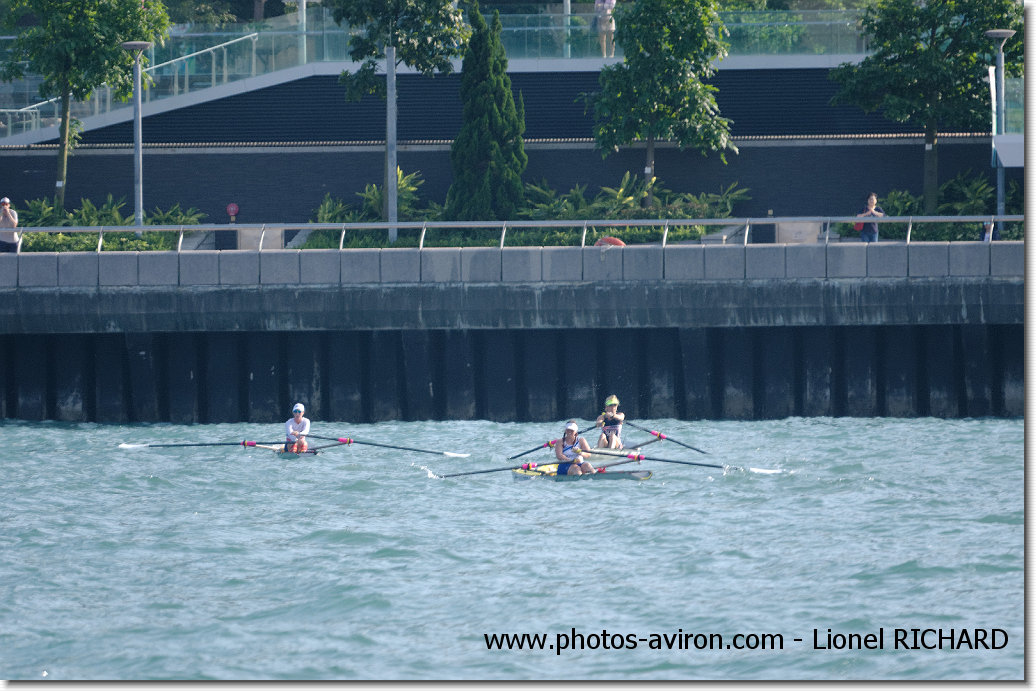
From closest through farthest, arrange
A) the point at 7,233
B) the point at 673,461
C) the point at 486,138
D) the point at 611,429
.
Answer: the point at 673,461, the point at 611,429, the point at 7,233, the point at 486,138

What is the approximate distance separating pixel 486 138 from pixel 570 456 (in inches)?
694

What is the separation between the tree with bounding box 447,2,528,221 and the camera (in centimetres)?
4175

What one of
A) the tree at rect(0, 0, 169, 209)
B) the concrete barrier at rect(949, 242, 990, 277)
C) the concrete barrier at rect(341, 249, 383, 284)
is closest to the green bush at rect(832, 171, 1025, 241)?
the concrete barrier at rect(949, 242, 990, 277)

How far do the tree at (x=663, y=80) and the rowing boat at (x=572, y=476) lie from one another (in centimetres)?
1791

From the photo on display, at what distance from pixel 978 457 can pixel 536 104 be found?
23999mm

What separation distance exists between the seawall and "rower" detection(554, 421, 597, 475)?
4.67 m

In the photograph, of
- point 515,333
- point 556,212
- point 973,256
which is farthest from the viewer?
point 556,212

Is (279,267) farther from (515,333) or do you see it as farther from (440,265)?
(515,333)

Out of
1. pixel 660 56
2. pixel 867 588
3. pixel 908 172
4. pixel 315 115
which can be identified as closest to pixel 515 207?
pixel 660 56

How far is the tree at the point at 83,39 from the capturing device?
41.8 meters

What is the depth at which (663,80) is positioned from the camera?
42188 mm

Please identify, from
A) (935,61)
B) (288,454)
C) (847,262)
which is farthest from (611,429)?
(935,61)

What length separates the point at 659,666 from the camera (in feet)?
56.7

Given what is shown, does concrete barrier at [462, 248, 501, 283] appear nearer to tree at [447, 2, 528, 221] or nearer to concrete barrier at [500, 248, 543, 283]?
concrete barrier at [500, 248, 543, 283]
